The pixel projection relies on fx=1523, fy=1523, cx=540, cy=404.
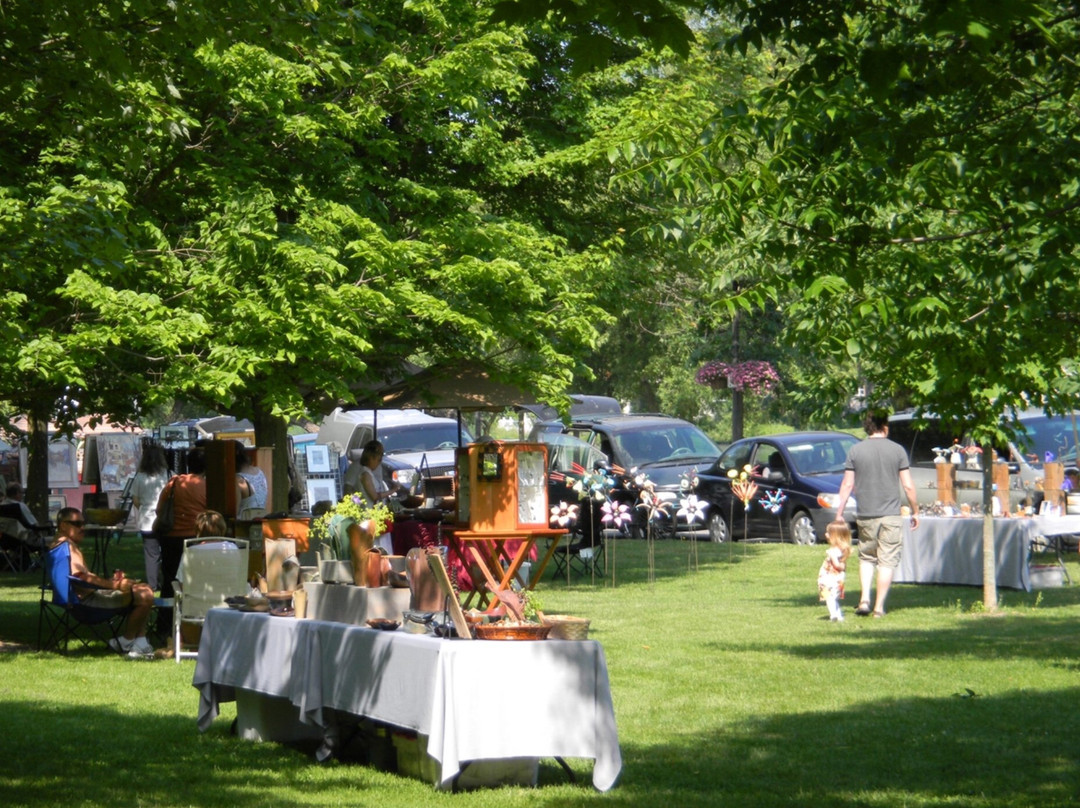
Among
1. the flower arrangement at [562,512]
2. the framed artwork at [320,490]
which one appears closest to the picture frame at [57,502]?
the framed artwork at [320,490]

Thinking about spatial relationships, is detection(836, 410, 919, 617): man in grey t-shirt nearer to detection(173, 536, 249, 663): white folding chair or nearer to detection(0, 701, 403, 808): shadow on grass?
detection(173, 536, 249, 663): white folding chair

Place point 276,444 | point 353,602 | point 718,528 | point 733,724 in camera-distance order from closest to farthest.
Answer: point 353,602 → point 733,724 → point 276,444 → point 718,528

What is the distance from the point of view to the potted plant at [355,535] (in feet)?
27.2

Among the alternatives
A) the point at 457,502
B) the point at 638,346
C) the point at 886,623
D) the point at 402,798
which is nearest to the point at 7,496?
the point at 457,502

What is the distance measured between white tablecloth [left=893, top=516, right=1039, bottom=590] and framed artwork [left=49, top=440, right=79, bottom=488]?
17931mm

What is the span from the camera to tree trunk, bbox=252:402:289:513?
18.0 meters

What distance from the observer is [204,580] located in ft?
40.2

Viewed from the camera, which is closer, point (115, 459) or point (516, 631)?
point (516, 631)

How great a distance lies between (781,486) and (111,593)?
42.4ft

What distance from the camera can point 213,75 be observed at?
1369cm

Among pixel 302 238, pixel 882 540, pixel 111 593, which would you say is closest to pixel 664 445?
pixel 882 540

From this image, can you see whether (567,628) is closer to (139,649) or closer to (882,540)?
(139,649)

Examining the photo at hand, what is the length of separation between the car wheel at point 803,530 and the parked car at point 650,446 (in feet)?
6.52

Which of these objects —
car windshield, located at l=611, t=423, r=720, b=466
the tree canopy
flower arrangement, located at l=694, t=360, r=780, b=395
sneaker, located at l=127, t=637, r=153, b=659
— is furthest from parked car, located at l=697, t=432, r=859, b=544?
flower arrangement, located at l=694, t=360, r=780, b=395
